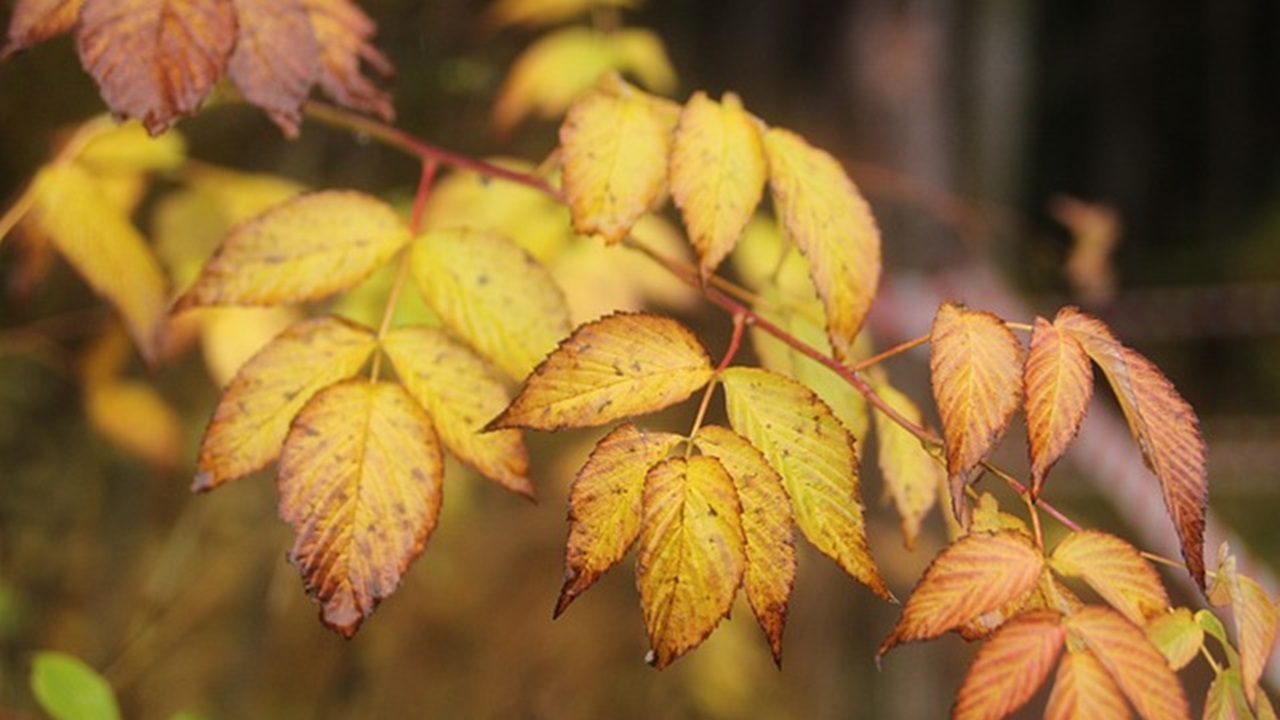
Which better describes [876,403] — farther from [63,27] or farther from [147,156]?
[147,156]

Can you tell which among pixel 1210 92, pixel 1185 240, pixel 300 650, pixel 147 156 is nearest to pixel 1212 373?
pixel 1185 240

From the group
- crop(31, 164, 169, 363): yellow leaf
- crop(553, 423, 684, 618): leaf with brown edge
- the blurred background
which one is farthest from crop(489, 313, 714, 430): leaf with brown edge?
the blurred background

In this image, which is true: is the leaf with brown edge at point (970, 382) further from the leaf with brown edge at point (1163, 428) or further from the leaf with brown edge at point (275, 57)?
the leaf with brown edge at point (275, 57)

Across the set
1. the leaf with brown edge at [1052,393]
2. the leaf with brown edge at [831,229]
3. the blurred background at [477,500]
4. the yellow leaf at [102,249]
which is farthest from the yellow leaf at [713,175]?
the blurred background at [477,500]

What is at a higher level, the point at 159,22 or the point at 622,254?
the point at 159,22

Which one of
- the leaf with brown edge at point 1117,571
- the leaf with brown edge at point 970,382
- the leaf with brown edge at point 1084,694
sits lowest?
the leaf with brown edge at point 1084,694

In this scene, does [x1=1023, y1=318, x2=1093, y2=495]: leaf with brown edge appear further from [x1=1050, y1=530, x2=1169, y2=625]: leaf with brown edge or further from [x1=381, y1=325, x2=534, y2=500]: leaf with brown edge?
[x1=381, y1=325, x2=534, y2=500]: leaf with brown edge
